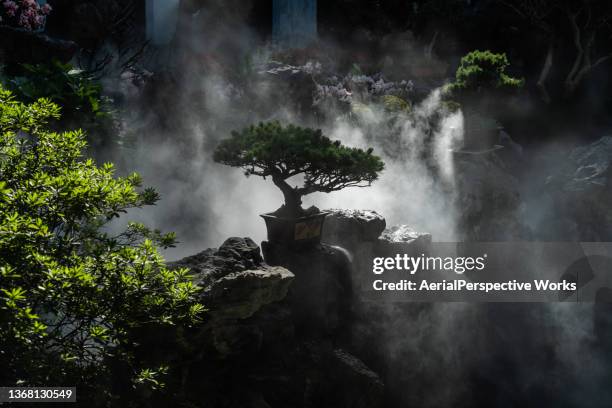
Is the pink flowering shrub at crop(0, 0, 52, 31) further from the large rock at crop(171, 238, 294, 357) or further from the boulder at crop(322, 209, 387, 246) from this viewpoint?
the large rock at crop(171, 238, 294, 357)

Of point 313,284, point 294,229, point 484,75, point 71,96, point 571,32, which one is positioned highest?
point 571,32

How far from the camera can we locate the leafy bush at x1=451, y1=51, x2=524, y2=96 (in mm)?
12352

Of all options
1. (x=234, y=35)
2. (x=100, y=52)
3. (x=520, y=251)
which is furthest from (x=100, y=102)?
(x=234, y=35)

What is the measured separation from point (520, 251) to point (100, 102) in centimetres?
911

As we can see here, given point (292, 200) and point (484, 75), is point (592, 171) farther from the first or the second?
point (292, 200)

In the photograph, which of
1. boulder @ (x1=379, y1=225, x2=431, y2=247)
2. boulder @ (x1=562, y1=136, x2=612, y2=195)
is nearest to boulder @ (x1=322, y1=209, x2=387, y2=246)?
boulder @ (x1=379, y1=225, x2=431, y2=247)

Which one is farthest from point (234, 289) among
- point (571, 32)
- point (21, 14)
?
point (571, 32)

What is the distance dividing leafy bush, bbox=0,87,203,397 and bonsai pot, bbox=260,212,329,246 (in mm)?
2885

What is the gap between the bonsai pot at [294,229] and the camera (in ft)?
22.4

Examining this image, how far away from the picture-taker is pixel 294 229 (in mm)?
6836

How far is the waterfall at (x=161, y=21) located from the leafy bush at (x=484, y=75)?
8695 millimetres

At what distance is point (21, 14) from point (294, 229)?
7.31 m

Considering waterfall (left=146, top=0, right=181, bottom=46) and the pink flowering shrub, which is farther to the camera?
waterfall (left=146, top=0, right=181, bottom=46)

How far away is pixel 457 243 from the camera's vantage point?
11055 mm
